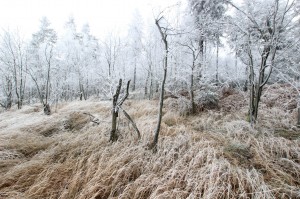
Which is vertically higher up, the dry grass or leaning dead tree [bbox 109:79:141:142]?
leaning dead tree [bbox 109:79:141:142]

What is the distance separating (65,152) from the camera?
418cm

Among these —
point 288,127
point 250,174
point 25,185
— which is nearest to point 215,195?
point 250,174

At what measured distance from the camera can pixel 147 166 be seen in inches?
135

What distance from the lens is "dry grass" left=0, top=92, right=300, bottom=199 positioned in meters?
2.83

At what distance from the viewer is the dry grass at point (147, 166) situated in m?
2.83

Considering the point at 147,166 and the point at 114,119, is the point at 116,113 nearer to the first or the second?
the point at 114,119

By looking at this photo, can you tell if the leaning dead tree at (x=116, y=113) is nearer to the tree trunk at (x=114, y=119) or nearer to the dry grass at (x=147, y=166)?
the tree trunk at (x=114, y=119)

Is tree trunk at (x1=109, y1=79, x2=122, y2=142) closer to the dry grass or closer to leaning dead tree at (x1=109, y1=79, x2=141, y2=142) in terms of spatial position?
leaning dead tree at (x1=109, y1=79, x2=141, y2=142)

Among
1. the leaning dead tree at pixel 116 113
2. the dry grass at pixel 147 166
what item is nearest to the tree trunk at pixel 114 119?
the leaning dead tree at pixel 116 113

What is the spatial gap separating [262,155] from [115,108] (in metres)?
3.19

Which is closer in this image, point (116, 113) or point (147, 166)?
point (147, 166)

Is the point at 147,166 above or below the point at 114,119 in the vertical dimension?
below

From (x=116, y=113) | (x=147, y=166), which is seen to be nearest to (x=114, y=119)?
(x=116, y=113)

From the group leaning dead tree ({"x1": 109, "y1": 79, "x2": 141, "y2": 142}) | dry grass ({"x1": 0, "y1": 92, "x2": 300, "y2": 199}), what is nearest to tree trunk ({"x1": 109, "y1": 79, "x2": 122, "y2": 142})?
leaning dead tree ({"x1": 109, "y1": 79, "x2": 141, "y2": 142})
